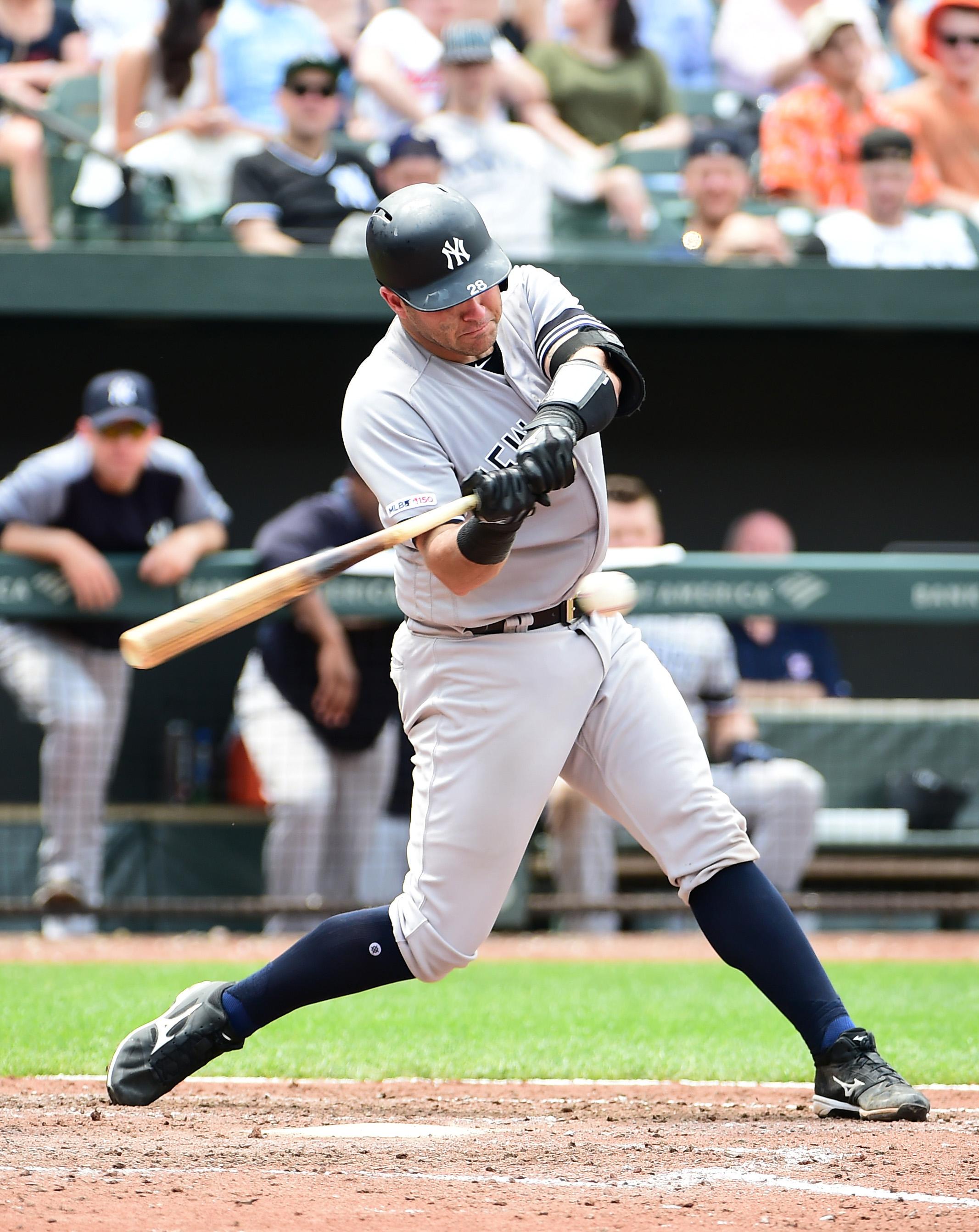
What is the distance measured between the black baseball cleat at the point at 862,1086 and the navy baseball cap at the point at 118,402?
13.0ft

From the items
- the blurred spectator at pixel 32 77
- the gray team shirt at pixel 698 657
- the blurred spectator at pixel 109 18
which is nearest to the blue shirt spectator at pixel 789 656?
the gray team shirt at pixel 698 657

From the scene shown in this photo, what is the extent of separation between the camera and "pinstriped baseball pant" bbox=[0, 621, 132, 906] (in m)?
6.30

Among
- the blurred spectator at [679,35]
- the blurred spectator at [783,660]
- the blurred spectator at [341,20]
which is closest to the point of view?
the blurred spectator at [783,660]

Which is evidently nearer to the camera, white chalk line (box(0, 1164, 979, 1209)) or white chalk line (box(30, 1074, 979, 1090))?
white chalk line (box(0, 1164, 979, 1209))

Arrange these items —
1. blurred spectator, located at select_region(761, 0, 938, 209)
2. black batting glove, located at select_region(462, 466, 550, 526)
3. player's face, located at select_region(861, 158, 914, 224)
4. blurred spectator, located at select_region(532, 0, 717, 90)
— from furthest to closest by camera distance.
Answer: blurred spectator, located at select_region(532, 0, 717, 90) < blurred spectator, located at select_region(761, 0, 938, 209) < player's face, located at select_region(861, 158, 914, 224) < black batting glove, located at select_region(462, 466, 550, 526)

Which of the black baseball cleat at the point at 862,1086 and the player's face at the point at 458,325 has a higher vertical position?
the player's face at the point at 458,325

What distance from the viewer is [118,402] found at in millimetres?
6344

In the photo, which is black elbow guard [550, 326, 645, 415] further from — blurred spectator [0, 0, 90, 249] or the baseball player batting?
blurred spectator [0, 0, 90, 249]

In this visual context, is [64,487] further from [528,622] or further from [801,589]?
[528,622]

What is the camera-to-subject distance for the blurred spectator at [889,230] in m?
8.09

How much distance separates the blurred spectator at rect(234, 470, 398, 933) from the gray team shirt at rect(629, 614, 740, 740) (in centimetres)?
104

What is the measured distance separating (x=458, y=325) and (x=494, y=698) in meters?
0.70

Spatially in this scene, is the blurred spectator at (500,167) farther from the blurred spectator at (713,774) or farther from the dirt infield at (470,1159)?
the dirt infield at (470,1159)

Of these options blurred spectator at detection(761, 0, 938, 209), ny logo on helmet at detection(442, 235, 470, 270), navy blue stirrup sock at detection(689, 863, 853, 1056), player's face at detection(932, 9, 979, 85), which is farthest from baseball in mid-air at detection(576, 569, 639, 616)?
player's face at detection(932, 9, 979, 85)
